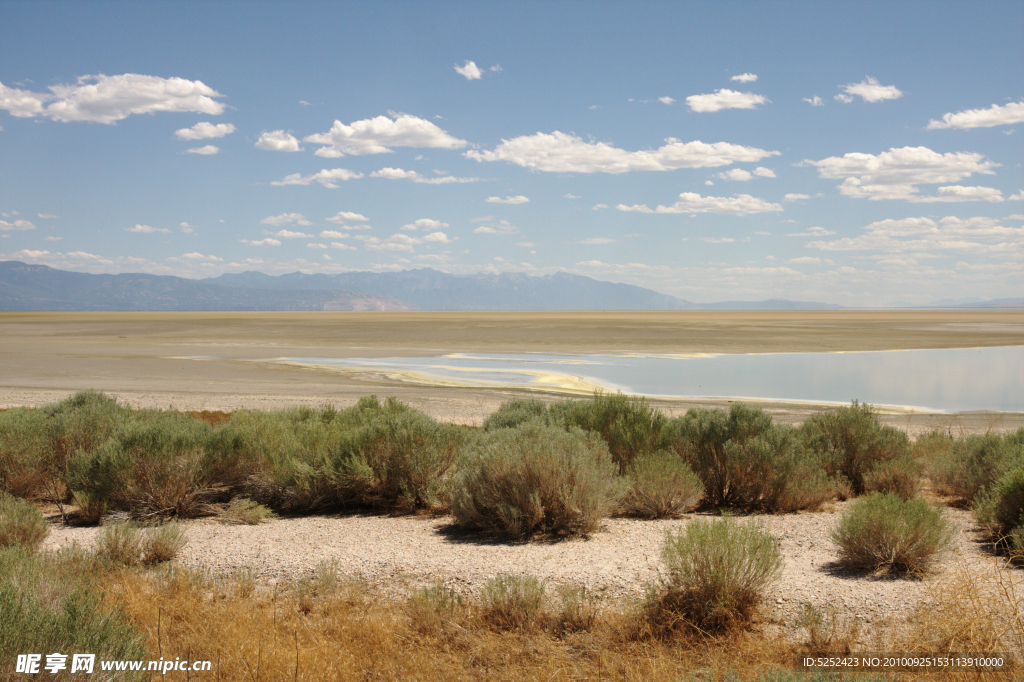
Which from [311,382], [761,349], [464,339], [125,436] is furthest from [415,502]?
[464,339]

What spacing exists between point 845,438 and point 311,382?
20349 millimetres

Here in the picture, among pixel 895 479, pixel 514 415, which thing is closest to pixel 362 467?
pixel 514 415

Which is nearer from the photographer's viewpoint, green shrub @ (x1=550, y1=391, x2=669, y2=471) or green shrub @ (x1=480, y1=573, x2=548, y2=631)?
green shrub @ (x1=480, y1=573, x2=548, y2=631)

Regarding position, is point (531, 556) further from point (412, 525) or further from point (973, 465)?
point (973, 465)

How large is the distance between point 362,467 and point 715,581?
4.80 meters

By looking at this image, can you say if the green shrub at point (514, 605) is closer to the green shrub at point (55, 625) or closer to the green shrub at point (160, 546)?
the green shrub at point (55, 625)

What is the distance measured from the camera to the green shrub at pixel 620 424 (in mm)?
8883

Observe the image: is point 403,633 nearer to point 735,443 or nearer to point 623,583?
point 623,583

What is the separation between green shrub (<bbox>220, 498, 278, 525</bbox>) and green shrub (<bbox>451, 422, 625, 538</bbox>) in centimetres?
253

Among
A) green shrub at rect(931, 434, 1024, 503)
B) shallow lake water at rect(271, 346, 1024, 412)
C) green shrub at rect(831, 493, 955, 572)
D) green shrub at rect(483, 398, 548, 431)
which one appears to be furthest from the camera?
shallow lake water at rect(271, 346, 1024, 412)

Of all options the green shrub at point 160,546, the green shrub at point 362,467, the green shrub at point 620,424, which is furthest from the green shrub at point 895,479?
the green shrub at point 160,546

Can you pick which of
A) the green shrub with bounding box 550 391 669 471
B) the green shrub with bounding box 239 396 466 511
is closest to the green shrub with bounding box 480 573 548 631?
the green shrub with bounding box 239 396 466 511

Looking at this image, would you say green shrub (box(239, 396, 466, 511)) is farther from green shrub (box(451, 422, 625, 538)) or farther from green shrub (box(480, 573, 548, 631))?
green shrub (box(480, 573, 548, 631))

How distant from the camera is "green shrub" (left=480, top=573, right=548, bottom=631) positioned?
4.64 meters
